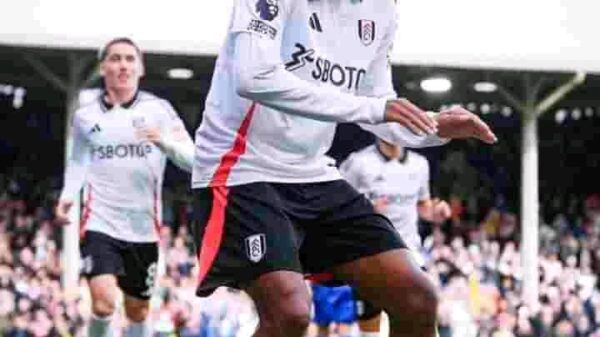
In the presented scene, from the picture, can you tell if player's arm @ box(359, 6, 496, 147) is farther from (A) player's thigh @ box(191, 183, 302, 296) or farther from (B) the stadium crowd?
(B) the stadium crowd

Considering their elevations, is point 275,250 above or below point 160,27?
below

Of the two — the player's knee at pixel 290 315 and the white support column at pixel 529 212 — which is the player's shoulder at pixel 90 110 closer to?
the player's knee at pixel 290 315

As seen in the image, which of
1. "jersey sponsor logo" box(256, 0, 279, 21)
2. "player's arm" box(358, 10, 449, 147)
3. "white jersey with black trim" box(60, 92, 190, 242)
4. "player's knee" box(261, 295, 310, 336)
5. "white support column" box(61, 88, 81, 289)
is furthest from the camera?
"white support column" box(61, 88, 81, 289)

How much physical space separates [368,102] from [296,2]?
0.47 m

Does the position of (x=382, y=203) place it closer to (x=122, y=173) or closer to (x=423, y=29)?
(x=122, y=173)

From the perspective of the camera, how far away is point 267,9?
18.0ft

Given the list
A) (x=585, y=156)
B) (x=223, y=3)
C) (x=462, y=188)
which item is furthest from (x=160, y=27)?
(x=585, y=156)

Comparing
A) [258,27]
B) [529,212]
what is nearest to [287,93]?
[258,27]

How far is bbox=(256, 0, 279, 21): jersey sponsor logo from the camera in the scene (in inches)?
215

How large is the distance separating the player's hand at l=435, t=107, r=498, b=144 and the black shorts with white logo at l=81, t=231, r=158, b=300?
15.3 ft

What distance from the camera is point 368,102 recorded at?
17.9 ft

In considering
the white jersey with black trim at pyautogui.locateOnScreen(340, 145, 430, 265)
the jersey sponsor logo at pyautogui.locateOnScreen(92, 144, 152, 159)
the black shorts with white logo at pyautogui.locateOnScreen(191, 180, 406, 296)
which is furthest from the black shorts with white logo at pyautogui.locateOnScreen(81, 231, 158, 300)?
the black shorts with white logo at pyautogui.locateOnScreen(191, 180, 406, 296)

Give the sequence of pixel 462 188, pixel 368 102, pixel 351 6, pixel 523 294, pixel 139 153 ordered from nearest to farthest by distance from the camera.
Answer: pixel 368 102
pixel 351 6
pixel 139 153
pixel 523 294
pixel 462 188

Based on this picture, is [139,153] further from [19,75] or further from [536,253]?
[19,75]
